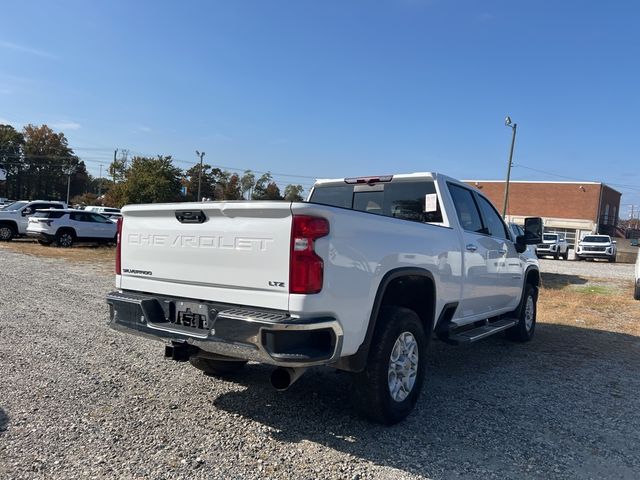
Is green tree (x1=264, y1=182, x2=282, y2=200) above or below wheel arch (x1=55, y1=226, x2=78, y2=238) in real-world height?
above

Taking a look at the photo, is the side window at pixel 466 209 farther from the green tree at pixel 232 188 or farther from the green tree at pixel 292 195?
the green tree at pixel 232 188

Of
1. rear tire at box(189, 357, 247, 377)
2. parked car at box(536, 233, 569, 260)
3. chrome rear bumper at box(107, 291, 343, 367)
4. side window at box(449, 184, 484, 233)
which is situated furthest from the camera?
parked car at box(536, 233, 569, 260)

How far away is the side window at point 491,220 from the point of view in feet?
20.5

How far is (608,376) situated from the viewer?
600cm

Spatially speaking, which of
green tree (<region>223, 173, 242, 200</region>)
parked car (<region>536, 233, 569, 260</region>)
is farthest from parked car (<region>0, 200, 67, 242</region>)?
green tree (<region>223, 173, 242, 200</region>)

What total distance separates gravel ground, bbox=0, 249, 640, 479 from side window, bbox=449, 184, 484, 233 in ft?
5.40

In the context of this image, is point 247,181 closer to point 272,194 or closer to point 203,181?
point 203,181

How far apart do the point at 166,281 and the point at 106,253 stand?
17.4 metres

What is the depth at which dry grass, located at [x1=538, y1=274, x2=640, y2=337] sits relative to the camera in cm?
945

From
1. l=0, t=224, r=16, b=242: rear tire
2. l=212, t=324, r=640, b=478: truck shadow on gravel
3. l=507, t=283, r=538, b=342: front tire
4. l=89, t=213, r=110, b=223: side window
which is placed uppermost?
l=89, t=213, r=110, b=223: side window

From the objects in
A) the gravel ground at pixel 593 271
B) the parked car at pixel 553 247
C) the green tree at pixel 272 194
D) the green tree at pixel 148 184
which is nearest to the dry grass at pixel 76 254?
the green tree at pixel 272 194

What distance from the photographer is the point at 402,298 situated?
462cm

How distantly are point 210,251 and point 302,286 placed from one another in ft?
2.84

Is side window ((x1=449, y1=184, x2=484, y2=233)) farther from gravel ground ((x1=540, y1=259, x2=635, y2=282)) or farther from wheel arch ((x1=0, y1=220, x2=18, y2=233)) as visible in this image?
wheel arch ((x1=0, y1=220, x2=18, y2=233))
